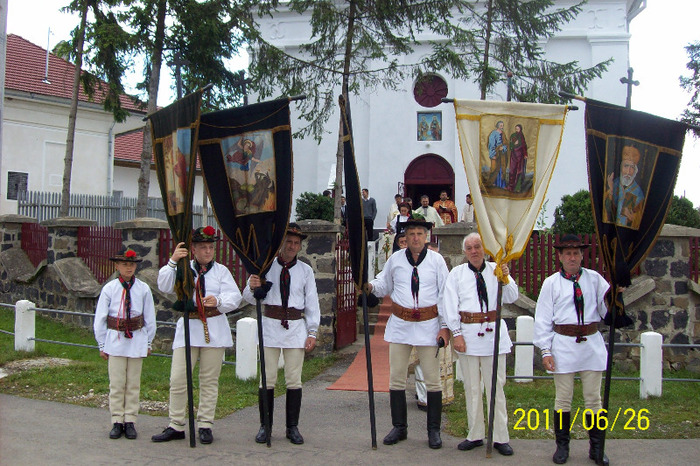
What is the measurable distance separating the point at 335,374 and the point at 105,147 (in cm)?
1949

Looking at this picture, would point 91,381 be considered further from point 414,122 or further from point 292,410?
point 414,122

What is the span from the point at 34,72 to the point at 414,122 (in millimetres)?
13694

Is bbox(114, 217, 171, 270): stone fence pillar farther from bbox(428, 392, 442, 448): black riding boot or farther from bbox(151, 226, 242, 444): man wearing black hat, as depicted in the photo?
bbox(428, 392, 442, 448): black riding boot

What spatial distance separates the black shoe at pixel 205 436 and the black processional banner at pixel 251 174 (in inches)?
60.5

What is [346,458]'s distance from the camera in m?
6.28

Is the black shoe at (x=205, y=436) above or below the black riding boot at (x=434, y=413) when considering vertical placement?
below

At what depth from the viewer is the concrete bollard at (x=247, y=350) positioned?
943 centimetres

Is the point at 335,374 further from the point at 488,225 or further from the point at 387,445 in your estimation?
the point at 488,225

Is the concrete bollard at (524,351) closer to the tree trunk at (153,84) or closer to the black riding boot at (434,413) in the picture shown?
the black riding boot at (434,413)

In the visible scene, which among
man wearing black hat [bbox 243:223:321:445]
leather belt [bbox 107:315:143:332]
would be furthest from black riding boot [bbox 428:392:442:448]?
leather belt [bbox 107:315:143:332]

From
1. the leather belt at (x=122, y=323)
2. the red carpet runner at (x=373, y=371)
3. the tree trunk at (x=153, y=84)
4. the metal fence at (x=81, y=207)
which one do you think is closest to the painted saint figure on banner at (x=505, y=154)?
the leather belt at (x=122, y=323)

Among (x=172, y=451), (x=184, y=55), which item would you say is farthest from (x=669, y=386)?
(x=184, y=55)

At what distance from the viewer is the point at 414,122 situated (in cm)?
2542

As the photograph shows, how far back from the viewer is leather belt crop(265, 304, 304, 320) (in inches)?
271
